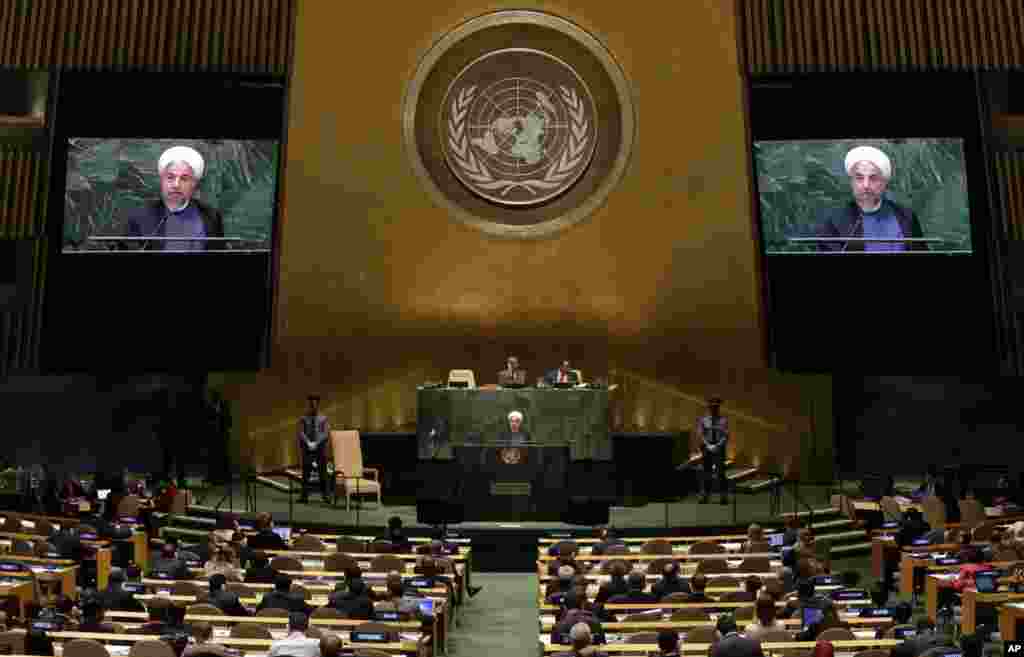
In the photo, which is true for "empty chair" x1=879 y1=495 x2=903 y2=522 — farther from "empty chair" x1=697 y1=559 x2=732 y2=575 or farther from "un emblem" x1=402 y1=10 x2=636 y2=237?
"un emblem" x1=402 y1=10 x2=636 y2=237

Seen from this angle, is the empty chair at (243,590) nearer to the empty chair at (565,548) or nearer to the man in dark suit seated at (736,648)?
the empty chair at (565,548)

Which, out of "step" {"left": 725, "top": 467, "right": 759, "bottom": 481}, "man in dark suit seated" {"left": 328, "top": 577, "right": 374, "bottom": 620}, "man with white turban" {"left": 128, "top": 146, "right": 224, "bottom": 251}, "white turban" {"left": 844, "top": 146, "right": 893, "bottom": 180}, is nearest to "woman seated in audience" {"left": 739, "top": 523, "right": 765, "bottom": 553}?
"man in dark suit seated" {"left": 328, "top": 577, "right": 374, "bottom": 620}

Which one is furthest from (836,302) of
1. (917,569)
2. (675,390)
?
(917,569)

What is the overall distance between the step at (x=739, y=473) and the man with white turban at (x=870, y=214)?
3.11 meters

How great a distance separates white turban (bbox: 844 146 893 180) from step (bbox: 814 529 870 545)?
4.95 metres

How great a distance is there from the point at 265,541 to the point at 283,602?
3.46 m

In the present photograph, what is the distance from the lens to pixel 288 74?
20.4m

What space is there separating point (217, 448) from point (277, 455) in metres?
0.86

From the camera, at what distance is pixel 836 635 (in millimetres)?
9664

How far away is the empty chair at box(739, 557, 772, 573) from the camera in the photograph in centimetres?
1313

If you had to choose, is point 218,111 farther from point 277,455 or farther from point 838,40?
point 838,40

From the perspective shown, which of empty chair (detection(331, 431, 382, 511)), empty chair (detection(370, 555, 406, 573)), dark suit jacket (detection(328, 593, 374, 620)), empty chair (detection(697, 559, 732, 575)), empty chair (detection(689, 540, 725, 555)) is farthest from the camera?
empty chair (detection(331, 431, 382, 511))

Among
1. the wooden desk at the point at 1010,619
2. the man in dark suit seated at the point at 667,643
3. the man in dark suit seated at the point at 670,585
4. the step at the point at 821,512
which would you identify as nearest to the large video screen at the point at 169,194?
the step at the point at 821,512

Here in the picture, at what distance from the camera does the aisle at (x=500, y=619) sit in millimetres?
12875
